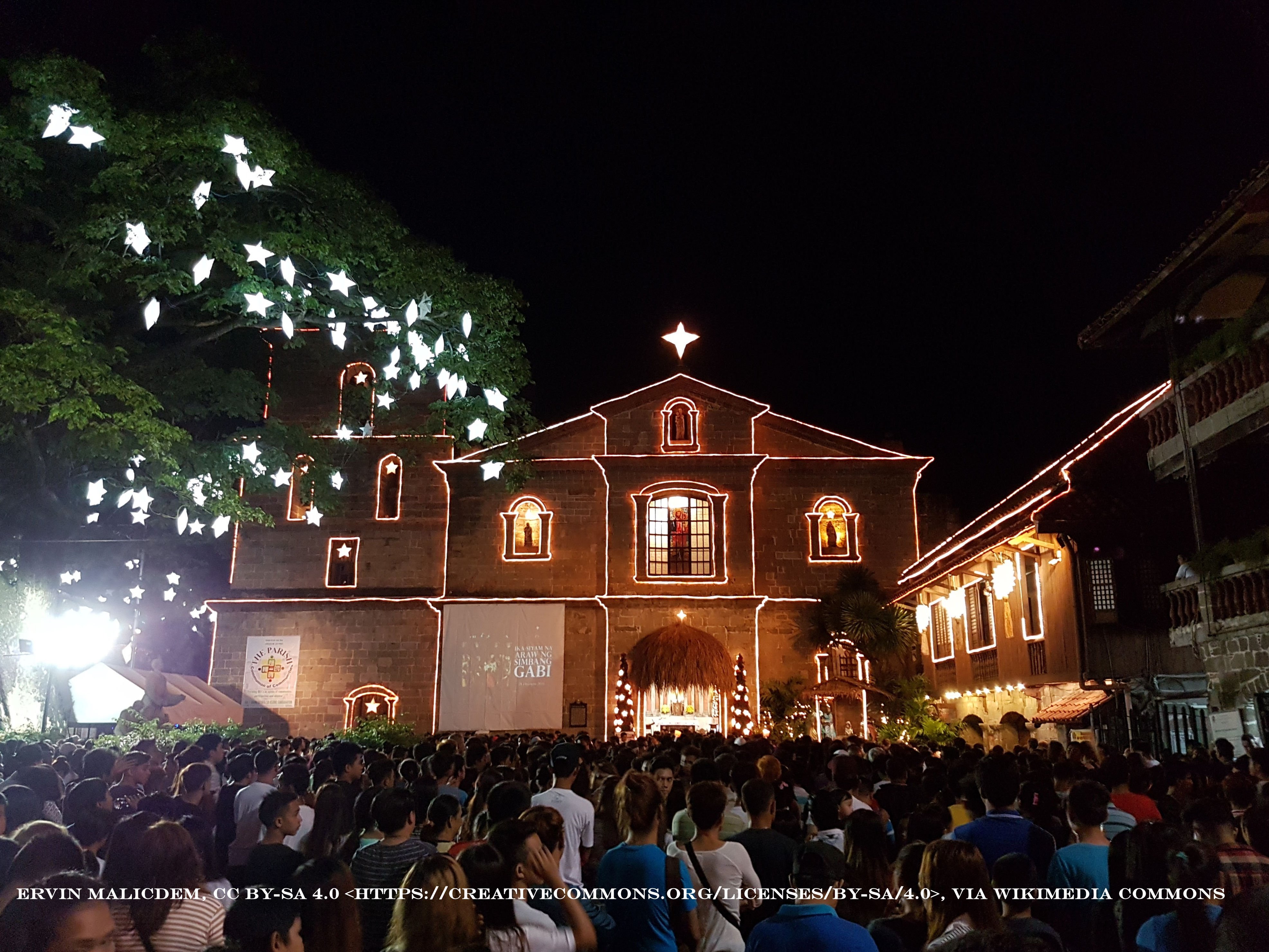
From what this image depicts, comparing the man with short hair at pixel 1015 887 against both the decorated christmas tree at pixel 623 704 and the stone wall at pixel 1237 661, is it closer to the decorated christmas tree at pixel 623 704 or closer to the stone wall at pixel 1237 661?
the stone wall at pixel 1237 661

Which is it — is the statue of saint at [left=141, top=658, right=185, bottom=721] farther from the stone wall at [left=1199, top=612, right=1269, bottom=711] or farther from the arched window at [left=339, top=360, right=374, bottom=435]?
the stone wall at [left=1199, top=612, right=1269, bottom=711]

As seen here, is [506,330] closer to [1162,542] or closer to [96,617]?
[1162,542]

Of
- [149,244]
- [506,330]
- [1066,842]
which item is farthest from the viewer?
[506,330]

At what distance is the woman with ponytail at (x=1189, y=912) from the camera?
4.00 meters

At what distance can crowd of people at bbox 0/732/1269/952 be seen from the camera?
11.5 feet

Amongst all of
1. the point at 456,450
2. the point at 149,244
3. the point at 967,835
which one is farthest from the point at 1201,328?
the point at 456,450

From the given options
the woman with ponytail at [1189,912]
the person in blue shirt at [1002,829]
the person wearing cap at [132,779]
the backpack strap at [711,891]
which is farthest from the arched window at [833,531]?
the woman with ponytail at [1189,912]

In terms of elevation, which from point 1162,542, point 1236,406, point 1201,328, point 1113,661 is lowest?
point 1113,661

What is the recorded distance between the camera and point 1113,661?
16.0 meters

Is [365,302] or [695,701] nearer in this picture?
[365,302]

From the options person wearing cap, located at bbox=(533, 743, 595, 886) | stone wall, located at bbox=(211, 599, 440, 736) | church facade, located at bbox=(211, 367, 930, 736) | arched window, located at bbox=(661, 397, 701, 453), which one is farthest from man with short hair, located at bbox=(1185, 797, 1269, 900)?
stone wall, located at bbox=(211, 599, 440, 736)

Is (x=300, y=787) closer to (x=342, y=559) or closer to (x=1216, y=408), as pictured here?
(x=1216, y=408)

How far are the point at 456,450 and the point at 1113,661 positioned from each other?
1974 centimetres

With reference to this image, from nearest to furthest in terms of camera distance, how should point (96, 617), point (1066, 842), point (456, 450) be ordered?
1. point (1066, 842)
2. point (96, 617)
3. point (456, 450)
